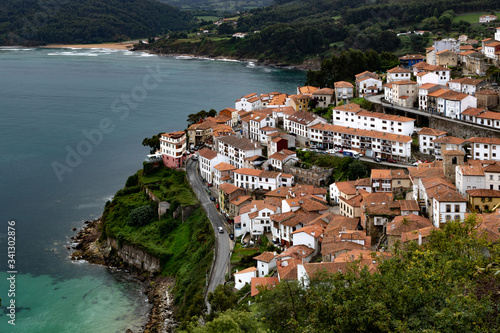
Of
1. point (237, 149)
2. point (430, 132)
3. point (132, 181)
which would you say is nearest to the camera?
point (430, 132)

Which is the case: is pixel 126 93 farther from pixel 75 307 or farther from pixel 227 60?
pixel 75 307

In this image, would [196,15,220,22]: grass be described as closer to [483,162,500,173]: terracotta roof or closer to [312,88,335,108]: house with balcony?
[312,88,335,108]: house with balcony

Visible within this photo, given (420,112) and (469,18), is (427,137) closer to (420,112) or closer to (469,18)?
(420,112)

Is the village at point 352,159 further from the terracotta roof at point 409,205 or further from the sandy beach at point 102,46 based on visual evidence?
the sandy beach at point 102,46

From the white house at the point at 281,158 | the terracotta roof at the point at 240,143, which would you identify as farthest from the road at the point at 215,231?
the white house at the point at 281,158

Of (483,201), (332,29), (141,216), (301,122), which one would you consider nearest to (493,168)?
(483,201)

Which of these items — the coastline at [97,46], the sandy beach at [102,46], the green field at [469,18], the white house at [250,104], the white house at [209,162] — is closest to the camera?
the white house at [209,162]
